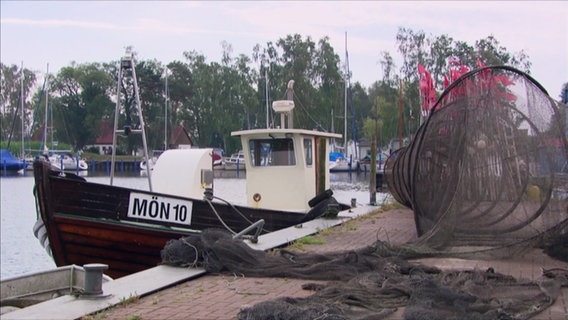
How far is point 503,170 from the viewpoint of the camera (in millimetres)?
7750

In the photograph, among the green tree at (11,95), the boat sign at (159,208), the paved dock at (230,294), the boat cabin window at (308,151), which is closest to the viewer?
the paved dock at (230,294)

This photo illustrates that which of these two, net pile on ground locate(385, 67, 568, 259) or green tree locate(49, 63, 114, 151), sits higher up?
green tree locate(49, 63, 114, 151)

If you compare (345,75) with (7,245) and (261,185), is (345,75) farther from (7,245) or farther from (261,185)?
(261,185)

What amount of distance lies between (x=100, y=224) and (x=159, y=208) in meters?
0.90

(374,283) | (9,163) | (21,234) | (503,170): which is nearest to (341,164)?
(9,163)

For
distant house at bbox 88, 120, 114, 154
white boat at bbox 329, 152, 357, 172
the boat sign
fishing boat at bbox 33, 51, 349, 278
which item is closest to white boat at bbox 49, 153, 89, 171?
distant house at bbox 88, 120, 114, 154

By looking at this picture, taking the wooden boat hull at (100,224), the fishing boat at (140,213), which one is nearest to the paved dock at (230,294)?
the fishing boat at (140,213)

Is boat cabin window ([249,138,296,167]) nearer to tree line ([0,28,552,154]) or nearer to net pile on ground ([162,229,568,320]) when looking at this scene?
net pile on ground ([162,229,568,320])

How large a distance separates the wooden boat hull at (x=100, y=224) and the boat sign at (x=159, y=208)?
4 centimetres

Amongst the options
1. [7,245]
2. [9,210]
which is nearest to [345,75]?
[9,210]

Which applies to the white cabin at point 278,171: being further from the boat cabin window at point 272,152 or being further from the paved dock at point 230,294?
the paved dock at point 230,294

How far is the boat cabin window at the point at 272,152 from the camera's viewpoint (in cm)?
1345

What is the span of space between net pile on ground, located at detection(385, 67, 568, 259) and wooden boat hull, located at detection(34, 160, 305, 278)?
4.04 meters

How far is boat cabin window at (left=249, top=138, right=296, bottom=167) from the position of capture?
1345cm
